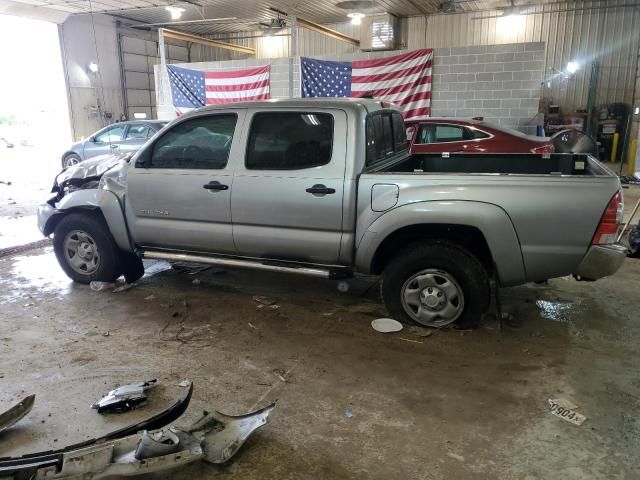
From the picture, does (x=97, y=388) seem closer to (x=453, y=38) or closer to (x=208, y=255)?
(x=208, y=255)

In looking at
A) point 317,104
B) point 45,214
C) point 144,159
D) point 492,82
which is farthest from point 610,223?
point 492,82

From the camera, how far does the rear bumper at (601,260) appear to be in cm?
354

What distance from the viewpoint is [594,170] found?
422 cm

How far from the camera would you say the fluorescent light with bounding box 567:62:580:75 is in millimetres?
16500

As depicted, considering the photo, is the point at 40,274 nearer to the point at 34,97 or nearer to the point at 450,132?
the point at 450,132

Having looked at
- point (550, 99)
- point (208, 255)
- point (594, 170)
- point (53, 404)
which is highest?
point (550, 99)

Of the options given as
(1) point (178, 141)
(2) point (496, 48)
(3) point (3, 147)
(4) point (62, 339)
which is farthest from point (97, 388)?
(3) point (3, 147)

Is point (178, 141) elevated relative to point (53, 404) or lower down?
elevated

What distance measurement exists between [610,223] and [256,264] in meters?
2.76

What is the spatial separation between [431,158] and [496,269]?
5.63 feet

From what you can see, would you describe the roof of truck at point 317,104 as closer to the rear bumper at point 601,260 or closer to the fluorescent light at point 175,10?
the rear bumper at point 601,260

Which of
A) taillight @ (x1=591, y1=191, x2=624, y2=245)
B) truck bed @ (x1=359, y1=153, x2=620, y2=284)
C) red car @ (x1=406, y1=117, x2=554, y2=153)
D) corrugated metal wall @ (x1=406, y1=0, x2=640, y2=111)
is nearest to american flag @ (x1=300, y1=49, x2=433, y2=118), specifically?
red car @ (x1=406, y1=117, x2=554, y2=153)

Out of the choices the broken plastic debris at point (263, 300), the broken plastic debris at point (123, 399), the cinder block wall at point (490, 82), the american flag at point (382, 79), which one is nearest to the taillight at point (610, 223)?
the broken plastic debris at point (263, 300)

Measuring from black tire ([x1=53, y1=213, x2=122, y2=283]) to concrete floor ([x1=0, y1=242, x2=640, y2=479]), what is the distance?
0.19 m
